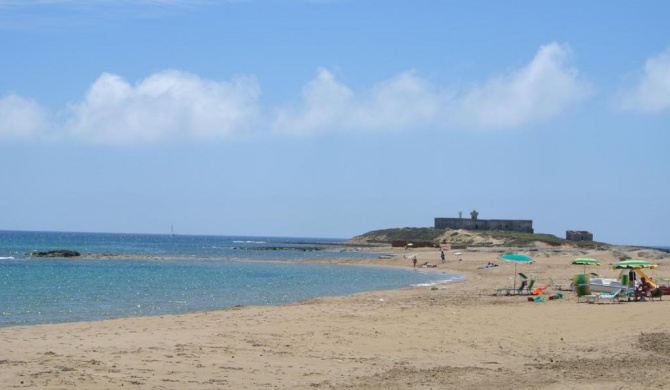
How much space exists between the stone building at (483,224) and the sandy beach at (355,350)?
Result: 10636 cm

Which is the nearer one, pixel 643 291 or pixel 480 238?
pixel 643 291

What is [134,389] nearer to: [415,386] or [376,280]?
[415,386]

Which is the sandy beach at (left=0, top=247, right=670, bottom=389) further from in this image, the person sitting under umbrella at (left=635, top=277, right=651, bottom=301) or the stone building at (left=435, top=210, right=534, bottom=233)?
the stone building at (left=435, top=210, right=534, bottom=233)

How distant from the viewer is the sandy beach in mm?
11328

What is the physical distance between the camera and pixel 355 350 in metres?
14.3

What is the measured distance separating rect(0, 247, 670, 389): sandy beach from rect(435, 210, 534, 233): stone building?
106 m

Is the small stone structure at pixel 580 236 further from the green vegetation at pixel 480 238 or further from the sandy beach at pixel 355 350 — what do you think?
the sandy beach at pixel 355 350

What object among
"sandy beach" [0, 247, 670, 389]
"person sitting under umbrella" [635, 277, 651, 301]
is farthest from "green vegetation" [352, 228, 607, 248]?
"sandy beach" [0, 247, 670, 389]

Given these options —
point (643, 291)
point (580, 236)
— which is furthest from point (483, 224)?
point (643, 291)

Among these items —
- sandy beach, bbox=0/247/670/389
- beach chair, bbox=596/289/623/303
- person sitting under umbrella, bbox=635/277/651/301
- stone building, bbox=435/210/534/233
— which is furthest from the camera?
stone building, bbox=435/210/534/233

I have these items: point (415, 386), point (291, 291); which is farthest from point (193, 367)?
point (291, 291)

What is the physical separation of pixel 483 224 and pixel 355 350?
385ft

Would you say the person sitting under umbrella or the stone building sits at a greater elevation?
the stone building

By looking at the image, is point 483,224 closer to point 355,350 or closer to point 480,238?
point 480,238
